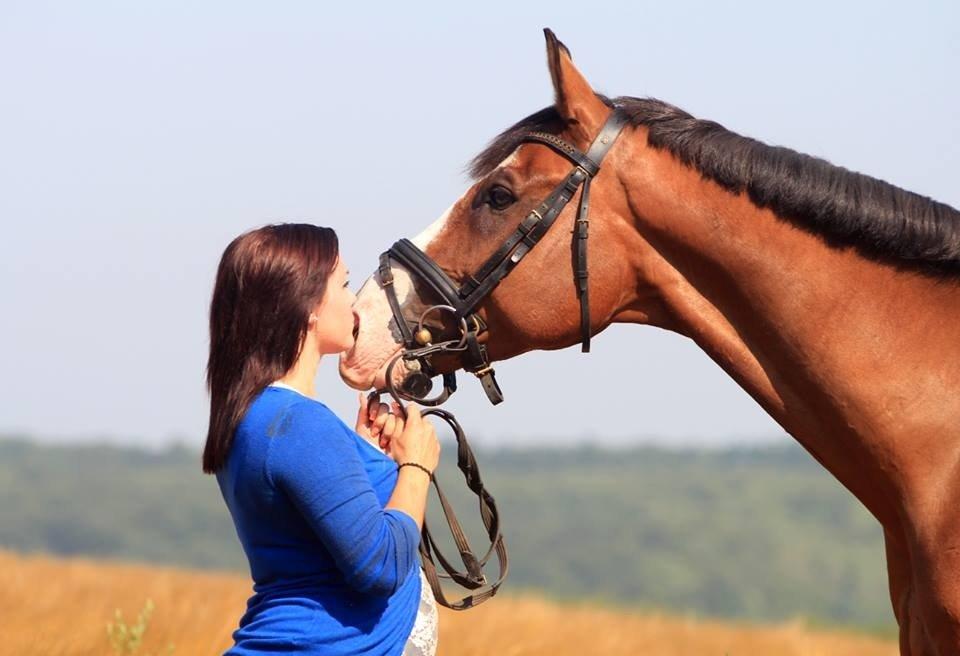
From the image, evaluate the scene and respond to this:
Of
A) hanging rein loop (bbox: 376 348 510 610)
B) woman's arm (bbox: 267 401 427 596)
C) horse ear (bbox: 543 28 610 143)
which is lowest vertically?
hanging rein loop (bbox: 376 348 510 610)

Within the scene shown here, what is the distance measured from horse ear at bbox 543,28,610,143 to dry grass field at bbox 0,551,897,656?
3187mm

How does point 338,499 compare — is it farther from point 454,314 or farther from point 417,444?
point 454,314

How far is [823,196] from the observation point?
4594 millimetres

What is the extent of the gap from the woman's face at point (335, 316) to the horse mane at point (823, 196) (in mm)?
1541

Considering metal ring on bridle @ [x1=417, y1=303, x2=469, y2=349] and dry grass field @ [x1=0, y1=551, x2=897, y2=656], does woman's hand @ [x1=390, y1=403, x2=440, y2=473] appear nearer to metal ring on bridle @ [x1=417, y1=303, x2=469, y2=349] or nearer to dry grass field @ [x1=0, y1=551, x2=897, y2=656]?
metal ring on bridle @ [x1=417, y1=303, x2=469, y2=349]

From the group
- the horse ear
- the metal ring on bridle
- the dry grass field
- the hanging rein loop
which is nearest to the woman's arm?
the hanging rein loop

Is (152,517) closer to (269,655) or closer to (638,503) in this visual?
(638,503)

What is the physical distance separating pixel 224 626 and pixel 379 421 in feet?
11.6

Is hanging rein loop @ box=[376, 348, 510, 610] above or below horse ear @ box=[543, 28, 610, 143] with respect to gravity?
below

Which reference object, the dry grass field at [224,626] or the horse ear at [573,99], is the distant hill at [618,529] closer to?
the dry grass field at [224,626]

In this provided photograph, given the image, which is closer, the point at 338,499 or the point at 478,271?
the point at 338,499

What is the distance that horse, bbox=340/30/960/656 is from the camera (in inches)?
171

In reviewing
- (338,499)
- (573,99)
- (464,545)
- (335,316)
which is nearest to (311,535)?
(338,499)

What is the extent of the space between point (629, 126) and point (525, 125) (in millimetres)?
391
